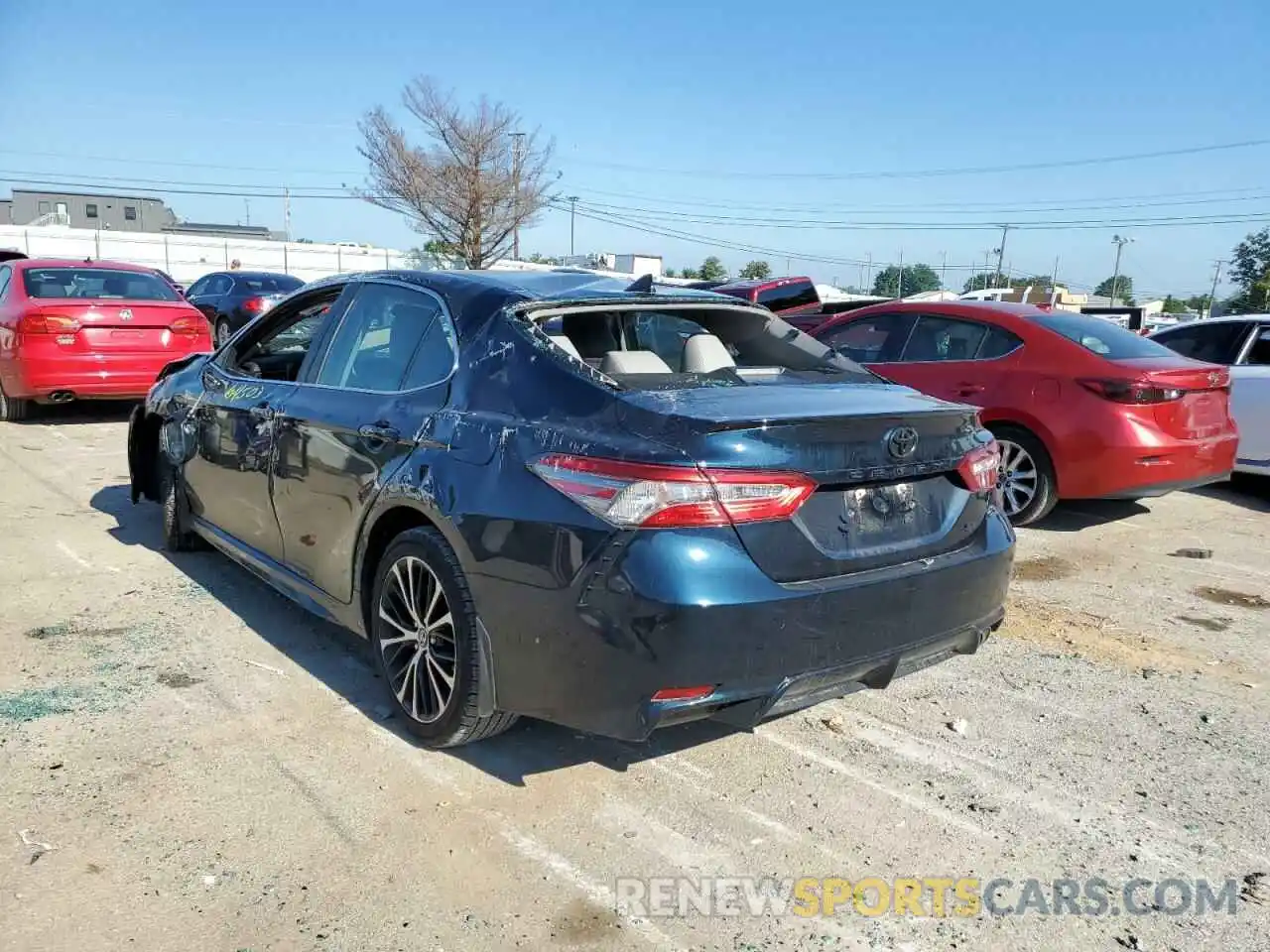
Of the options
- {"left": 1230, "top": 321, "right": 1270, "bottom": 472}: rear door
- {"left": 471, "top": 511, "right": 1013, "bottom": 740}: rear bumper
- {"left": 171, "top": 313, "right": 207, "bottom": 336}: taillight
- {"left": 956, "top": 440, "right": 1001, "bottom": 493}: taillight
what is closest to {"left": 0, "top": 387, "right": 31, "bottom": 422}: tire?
{"left": 171, "top": 313, "right": 207, "bottom": 336}: taillight

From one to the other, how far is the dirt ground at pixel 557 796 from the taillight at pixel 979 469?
947 millimetres

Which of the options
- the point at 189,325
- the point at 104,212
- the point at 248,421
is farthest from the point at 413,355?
the point at 104,212

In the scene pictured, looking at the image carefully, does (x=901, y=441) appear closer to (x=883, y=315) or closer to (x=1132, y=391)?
(x=1132, y=391)

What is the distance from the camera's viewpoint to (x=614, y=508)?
2.55 m

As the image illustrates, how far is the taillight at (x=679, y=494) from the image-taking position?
99.0 inches

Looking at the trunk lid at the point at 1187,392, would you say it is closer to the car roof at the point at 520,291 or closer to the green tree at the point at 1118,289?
the car roof at the point at 520,291

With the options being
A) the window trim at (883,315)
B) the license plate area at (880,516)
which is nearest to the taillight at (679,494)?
the license plate area at (880,516)

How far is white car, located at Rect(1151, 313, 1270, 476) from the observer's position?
7.52m

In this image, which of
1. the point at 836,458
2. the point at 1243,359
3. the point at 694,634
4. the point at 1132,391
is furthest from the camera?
the point at 1243,359

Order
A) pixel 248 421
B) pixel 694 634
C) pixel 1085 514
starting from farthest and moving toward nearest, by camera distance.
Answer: pixel 1085 514
pixel 248 421
pixel 694 634

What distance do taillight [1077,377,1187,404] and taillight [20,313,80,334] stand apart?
845 centimetres

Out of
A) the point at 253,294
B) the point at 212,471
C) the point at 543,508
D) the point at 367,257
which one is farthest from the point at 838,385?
the point at 367,257

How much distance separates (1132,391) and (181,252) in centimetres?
4704

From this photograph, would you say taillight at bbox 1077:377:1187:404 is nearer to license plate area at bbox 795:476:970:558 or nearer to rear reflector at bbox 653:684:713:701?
license plate area at bbox 795:476:970:558
